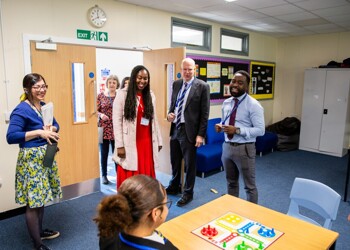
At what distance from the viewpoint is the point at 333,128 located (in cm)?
557

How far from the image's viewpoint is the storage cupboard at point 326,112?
17.8ft

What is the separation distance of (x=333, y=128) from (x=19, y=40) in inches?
217

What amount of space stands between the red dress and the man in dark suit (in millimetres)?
555

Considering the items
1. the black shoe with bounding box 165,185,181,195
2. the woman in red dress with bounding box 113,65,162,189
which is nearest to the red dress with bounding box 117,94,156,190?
the woman in red dress with bounding box 113,65,162,189

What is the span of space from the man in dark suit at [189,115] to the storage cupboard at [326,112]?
364 cm

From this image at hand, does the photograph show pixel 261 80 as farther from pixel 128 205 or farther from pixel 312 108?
pixel 128 205

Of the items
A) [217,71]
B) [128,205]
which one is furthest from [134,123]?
[217,71]

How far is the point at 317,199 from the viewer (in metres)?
1.84

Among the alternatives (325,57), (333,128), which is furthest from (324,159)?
(325,57)

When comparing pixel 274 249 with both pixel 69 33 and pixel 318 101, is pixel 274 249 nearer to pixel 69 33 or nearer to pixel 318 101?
pixel 69 33

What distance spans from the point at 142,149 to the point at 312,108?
14.7ft

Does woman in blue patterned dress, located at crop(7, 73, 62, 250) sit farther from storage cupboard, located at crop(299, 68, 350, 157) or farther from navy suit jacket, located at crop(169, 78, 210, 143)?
storage cupboard, located at crop(299, 68, 350, 157)

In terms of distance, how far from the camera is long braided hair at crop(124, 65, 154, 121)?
2.54m

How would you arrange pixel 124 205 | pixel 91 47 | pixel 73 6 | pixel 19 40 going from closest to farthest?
pixel 124 205 → pixel 19 40 → pixel 73 6 → pixel 91 47
